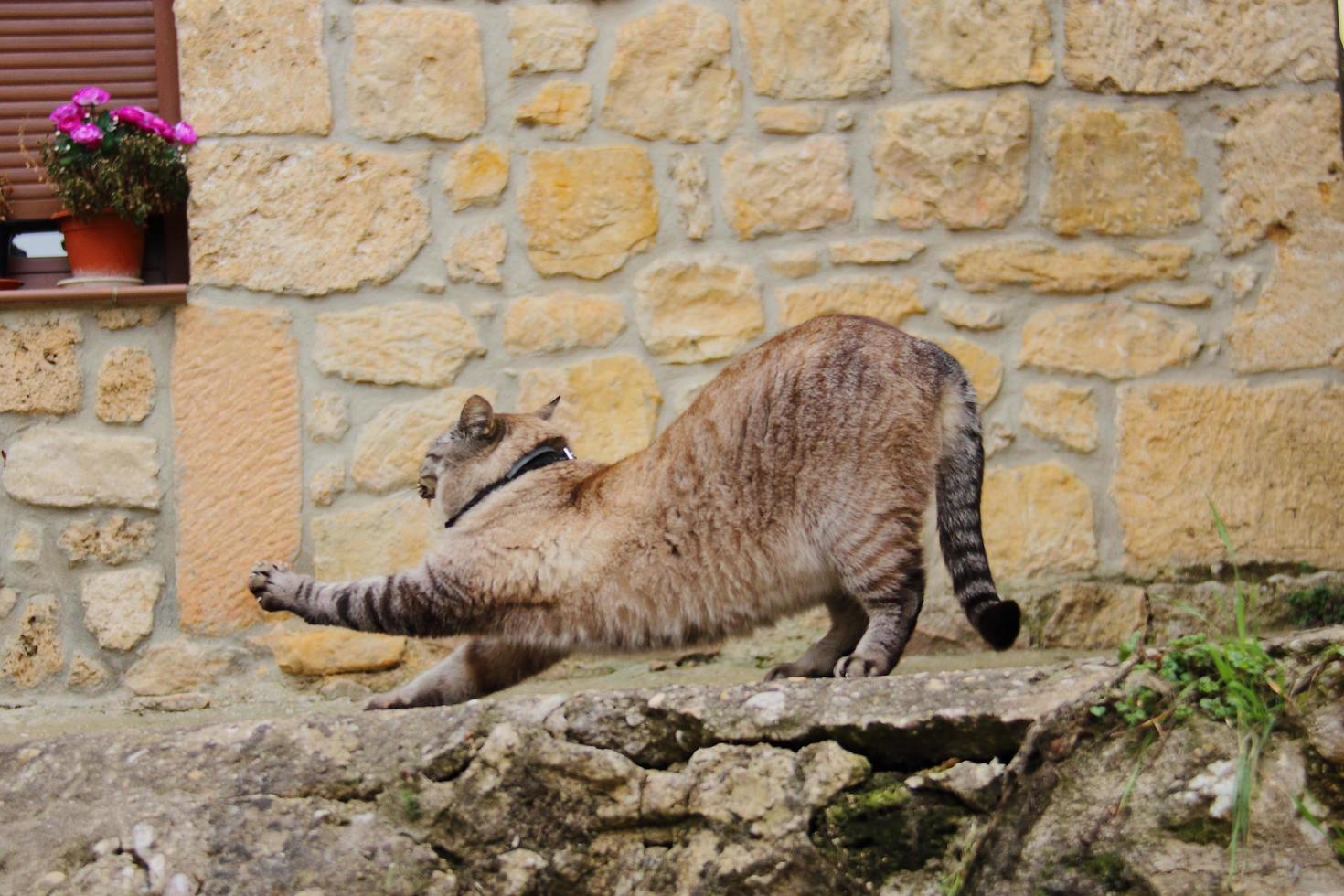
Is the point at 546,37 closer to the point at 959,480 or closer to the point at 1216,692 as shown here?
the point at 959,480

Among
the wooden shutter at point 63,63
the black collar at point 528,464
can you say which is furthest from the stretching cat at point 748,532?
the wooden shutter at point 63,63

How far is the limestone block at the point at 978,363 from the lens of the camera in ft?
17.3

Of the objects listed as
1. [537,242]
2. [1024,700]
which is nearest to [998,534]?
[537,242]

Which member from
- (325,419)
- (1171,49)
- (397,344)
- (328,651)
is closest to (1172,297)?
(1171,49)

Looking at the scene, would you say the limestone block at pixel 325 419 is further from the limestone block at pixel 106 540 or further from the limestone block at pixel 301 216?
the limestone block at pixel 106 540

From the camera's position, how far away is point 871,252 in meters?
5.28

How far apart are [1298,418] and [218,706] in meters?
3.78

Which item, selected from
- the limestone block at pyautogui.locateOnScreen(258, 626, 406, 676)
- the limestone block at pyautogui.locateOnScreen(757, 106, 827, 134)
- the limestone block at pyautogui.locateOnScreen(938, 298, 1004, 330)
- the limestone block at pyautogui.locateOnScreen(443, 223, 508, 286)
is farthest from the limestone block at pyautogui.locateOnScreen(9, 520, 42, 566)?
the limestone block at pyautogui.locateOnScreen(938, 298, 1004, 330)

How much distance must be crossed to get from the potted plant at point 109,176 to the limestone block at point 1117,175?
118 inches

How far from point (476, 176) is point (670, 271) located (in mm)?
741

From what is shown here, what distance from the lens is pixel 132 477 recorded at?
5125mm

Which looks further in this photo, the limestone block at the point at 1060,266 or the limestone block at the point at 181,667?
the limestone block at the point at 1060,266

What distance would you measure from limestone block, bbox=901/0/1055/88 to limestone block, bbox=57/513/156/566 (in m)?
3.11

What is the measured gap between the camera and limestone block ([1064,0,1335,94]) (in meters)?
5.36
